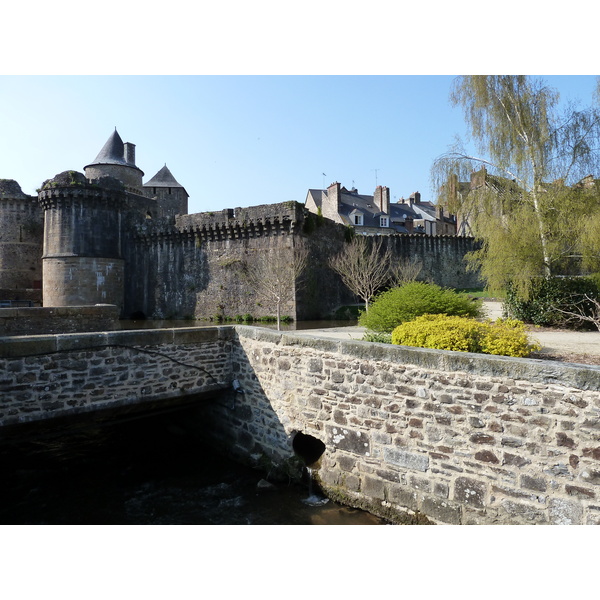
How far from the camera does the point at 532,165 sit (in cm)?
1220

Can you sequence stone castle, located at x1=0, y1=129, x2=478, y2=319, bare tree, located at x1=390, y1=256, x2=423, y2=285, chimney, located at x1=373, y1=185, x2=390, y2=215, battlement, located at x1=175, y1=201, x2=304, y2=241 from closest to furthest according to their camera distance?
battlement, located at x1=175, y1=201, x2=304, y2=241 → stone castle, located at x1=0, y1=129, x2=478, y2=319 → bare tree, located at x1=390, y1=256, x2=423, y2=285 → chimney, located at x1=373, y1=185, x2=390, y2=215

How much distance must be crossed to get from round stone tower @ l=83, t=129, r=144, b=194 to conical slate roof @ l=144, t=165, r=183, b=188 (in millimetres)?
3083

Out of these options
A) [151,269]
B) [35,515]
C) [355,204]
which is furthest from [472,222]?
[355,204]

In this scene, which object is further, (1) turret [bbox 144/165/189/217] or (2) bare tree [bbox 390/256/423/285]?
(1) turret [bbox 144/165/189/217]

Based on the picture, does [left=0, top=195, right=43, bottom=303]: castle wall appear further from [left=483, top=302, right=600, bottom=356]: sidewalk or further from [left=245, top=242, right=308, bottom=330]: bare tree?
[left=483, top=302, right=600, bottom=356]: sidewalk

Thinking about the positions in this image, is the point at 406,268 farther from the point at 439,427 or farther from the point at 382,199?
the point at 439,427

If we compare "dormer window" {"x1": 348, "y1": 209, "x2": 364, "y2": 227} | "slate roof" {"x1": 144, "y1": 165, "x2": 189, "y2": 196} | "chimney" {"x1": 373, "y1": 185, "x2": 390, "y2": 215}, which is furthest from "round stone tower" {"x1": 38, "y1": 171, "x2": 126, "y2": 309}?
"chimney" {"x1": 373, "y1": 185, "x2": 390, "y2": 215}

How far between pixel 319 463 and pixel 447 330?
2807 mm

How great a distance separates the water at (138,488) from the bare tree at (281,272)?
37.8ft

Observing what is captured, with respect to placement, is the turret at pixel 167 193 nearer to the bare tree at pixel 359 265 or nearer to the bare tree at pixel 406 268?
the bare tree at pixel 359 265

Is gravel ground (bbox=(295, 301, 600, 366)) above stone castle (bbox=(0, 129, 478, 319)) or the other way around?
the other way around

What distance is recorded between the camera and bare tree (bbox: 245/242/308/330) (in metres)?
19.7

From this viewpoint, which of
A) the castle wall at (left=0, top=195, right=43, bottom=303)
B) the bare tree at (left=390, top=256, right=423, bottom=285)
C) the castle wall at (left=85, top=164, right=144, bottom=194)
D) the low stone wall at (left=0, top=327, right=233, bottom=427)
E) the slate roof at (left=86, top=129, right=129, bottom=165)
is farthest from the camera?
the slate roof at (left=86, top=129, right=129, bottom=165)

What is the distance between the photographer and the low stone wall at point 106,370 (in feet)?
18.0
